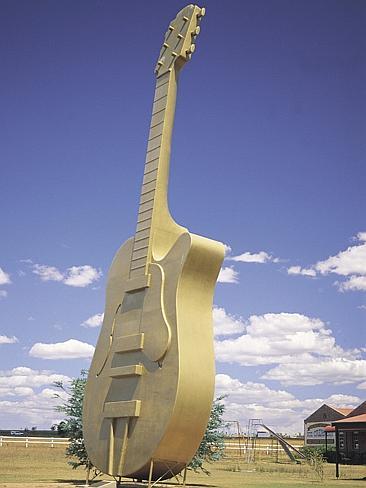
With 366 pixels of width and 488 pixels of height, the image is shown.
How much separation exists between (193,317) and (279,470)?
20895 mm

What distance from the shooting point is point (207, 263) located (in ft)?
45.3

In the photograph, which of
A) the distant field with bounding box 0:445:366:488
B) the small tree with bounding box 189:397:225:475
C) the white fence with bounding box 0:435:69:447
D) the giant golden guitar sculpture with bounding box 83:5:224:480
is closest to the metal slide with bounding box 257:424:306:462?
the distant field with bounding box 0:445:366:488

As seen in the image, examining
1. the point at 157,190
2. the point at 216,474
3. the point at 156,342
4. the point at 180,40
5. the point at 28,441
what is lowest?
the point at 216,474

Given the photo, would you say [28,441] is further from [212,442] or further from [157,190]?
[157,190]

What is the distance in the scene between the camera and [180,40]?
54.4 ft

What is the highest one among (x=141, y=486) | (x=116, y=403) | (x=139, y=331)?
(x=139, y=331)

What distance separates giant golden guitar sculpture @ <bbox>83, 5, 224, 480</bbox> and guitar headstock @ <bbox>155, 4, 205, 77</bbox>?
5 centimetres

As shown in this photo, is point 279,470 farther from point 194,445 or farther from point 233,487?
point 194,445

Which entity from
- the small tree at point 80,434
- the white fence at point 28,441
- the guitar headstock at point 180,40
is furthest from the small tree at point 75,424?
the white fence at point 28,441

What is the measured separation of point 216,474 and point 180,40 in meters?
18.9

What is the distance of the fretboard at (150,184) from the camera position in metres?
15.0

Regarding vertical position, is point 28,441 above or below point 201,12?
below

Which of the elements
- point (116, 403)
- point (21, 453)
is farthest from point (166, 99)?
point (21, 453)

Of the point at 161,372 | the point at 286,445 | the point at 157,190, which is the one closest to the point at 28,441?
the point at 286,445
